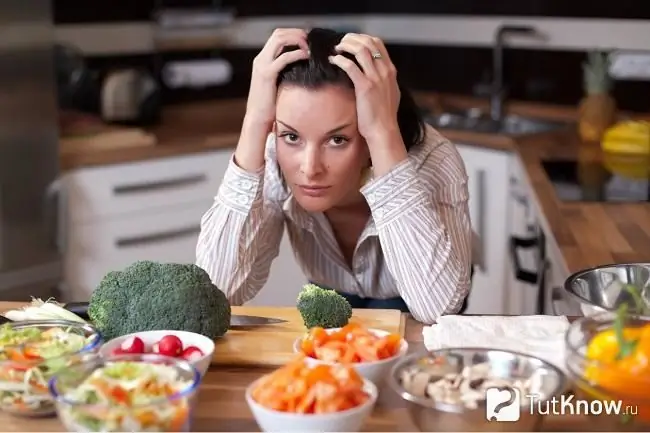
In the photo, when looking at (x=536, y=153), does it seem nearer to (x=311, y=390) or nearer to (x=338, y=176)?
(x=338, y=176)

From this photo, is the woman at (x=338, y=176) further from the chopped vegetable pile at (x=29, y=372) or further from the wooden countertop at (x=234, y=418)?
the chopped vegetable pile at (x=29, y=372)

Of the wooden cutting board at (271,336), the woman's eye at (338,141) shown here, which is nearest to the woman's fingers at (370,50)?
the woman's eye at (338,141)

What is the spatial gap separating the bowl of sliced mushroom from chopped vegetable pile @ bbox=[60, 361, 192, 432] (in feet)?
0.83

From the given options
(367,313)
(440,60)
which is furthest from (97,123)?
(367,313)

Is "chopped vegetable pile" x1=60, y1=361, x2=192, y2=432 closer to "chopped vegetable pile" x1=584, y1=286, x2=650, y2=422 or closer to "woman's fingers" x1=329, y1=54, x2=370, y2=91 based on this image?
"chopped vegetable pile" x1=584, y1=286, x2=650, y2=422

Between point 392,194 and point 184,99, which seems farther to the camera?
point 184,99

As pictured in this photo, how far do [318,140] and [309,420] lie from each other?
0.67 meters

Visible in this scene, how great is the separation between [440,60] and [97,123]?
1513mm

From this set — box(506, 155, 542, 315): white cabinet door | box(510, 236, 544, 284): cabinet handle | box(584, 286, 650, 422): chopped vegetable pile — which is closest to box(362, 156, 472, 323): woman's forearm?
box(584, 286, 650, 422): chopped vegetable pile

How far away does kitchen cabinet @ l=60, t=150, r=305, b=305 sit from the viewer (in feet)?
10.3

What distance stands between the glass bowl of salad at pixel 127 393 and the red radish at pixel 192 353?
0.08m

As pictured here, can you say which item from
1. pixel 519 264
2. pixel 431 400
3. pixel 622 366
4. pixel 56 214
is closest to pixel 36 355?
pixel 431 400

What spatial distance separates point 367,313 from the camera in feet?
5.10

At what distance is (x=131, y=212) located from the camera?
10.7 feet
